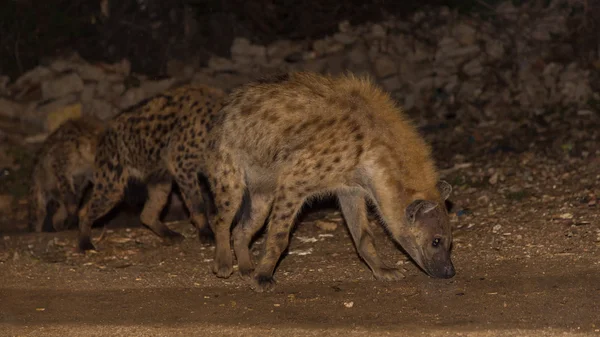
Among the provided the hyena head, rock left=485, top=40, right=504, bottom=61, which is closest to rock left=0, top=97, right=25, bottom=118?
rock left=485, top=40, right=504, bottom=61

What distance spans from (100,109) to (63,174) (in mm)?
1862

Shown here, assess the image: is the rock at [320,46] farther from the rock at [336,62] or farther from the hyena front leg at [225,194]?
the hyena front leg at [225,194]

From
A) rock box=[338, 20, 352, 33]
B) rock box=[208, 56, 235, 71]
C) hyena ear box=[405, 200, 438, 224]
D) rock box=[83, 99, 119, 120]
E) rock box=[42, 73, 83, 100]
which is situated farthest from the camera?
rock box=[338, 20, 352, 33]

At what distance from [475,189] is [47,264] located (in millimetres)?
2820

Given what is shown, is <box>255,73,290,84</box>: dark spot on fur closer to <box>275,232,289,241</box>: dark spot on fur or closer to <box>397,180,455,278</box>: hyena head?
<box>275,232,289,241</box>: dark spot on fur

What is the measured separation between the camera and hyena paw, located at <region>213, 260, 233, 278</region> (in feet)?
16.2

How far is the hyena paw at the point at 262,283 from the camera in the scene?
4.58 metres

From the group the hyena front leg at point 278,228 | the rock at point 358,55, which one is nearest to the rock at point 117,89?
the rock at point 358,55

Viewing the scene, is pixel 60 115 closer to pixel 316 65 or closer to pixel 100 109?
pixel 100 109

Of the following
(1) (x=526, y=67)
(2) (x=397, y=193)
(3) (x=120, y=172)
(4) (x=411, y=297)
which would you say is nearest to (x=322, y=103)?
(2) (x=397, y=193)

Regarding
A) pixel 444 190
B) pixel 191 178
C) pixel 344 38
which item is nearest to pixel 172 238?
pixel 191 178

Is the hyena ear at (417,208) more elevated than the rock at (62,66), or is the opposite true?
the hyena ear at (417,208)

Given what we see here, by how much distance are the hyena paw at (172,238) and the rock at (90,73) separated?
126 inches

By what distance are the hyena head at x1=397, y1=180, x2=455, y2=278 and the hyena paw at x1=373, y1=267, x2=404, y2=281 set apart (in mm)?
146
